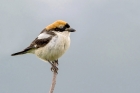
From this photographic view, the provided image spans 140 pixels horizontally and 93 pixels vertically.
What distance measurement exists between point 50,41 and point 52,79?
6.12ft

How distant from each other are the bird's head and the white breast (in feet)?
0.72

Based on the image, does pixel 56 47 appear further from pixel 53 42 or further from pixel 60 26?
pixel 60 26

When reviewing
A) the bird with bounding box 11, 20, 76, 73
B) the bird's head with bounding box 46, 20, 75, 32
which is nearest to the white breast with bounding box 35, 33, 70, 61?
the bird with bounding box 11, 20, 76, 73

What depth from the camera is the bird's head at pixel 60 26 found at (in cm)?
619

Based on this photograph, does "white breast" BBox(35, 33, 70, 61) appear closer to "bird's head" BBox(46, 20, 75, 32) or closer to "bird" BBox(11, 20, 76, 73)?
"bird" BBox(11, 20, 76, 73)

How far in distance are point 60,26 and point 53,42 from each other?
0.58m

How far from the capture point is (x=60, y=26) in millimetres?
6250

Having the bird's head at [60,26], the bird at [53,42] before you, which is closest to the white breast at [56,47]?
the bird at [53,42]

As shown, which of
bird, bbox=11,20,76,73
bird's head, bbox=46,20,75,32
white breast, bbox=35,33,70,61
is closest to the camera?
bird's head, bbox=46,20,75,32

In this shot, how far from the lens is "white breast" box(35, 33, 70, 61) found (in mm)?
6546

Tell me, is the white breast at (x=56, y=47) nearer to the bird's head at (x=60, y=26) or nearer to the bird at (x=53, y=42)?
the bird at (x=53, y=42)

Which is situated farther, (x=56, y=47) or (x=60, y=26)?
(x=56, y=47)

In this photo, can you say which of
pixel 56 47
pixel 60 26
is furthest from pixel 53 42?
pixel 60 26

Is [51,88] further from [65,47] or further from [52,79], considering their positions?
[65,47]
